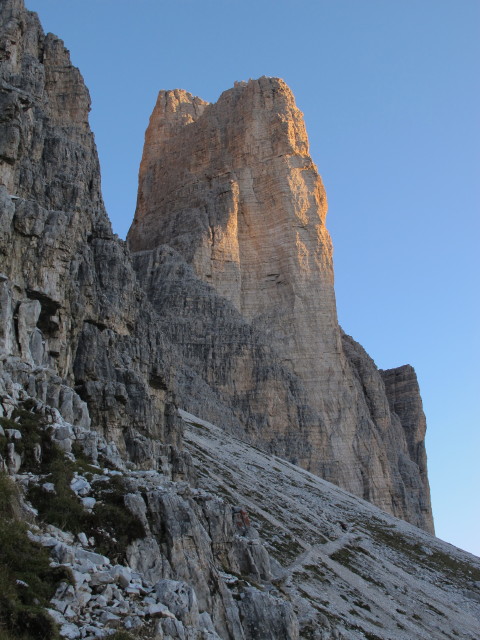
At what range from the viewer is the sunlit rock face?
307ft

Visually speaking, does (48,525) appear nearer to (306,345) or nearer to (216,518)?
(216,518)

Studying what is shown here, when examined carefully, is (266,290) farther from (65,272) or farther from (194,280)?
(65,272)

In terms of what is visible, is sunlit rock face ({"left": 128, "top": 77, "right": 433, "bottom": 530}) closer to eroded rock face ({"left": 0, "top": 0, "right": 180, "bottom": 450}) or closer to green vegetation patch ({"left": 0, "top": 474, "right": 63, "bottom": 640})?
eroded rock face ({"left": 0, "top": 0, "right": 180, "bottom": 450})

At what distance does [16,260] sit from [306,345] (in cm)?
6984

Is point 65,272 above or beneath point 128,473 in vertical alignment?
above

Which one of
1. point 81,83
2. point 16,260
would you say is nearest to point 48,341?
point 16,260

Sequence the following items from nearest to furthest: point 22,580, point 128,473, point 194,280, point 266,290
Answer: point 22,580, point 128,473, point 194,280, point 266,290

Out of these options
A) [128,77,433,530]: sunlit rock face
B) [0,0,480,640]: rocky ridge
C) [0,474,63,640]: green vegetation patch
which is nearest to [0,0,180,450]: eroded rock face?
[0,0,480,640]: rocky ridge

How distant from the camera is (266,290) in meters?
106

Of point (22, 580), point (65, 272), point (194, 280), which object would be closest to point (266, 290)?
point (194, 280)

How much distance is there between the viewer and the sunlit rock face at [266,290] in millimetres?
93500

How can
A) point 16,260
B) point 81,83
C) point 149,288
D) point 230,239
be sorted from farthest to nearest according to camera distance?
point 230,239, point 149,288, point 81,83, point 16,260

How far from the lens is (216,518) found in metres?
24.3

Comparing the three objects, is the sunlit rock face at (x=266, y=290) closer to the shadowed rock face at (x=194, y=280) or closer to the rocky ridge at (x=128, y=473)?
the shadowed rock face at (x=194, y=280)
